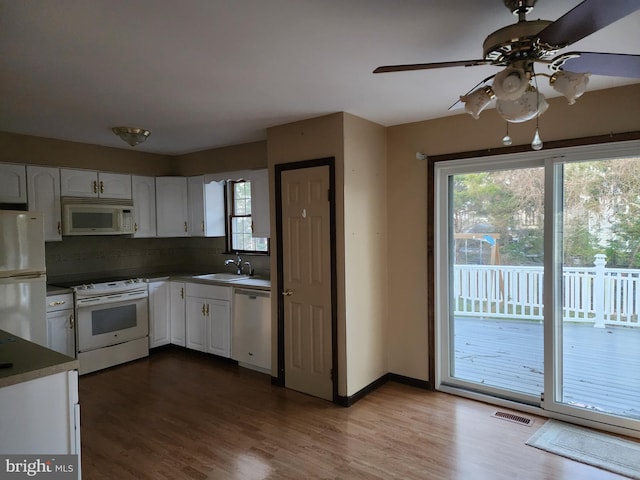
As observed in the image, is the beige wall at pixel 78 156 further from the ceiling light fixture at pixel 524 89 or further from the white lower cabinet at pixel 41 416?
the ceiling light fixture at pixel 524 89

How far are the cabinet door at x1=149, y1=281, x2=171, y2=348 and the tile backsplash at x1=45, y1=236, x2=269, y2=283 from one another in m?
0.52

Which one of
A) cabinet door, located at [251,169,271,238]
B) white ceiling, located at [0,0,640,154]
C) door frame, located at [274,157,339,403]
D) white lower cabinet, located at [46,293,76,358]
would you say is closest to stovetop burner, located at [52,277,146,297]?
white lower cabinet, located at [46,293,76,358]

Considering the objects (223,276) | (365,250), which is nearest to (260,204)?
(223,276)

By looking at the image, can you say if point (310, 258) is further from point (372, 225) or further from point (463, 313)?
point (463, 313)

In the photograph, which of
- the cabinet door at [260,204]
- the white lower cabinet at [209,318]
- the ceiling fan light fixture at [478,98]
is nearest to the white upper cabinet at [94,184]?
the white lower cabinet at [209,318]

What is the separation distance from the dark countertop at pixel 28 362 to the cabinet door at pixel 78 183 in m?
2.55

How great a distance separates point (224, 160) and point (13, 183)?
2.08 meters

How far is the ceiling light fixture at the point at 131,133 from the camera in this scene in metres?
3.80

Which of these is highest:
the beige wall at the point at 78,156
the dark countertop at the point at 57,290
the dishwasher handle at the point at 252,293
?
the beige wall at the point at 78,156

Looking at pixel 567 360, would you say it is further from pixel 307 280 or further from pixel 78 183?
pixel 78 183

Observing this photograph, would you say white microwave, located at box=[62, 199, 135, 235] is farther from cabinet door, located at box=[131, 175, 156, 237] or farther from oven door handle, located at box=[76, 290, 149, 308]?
oven door handle, located at box=[76, 290, 149, 308]

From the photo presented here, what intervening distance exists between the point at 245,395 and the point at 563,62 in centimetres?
333

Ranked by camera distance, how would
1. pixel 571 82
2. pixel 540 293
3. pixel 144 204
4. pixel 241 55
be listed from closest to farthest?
pixel 571 82 → pixel 241 55 → pixel 540 293 → pixel 144 204

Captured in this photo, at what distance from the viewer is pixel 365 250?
12.1 feet
